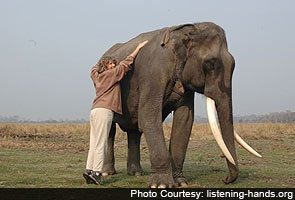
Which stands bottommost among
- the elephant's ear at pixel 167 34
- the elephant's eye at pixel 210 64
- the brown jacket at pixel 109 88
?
the brown jacket at pixel 109 88

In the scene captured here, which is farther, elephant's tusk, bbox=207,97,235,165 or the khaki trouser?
the khaki trouser

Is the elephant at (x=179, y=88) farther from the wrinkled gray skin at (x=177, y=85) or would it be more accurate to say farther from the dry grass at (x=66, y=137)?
the dry grass at (x=66, y=137)

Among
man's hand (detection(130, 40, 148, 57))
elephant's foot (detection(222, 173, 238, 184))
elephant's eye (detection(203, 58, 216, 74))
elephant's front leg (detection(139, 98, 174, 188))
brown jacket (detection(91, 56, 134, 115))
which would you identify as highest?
man's hand (detection(130, 40, 148, 57))

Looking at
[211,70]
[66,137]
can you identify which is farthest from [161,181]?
[66,137]

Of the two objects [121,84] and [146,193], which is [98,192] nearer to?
[146,193]

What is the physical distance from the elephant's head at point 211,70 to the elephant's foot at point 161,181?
3.54 ft

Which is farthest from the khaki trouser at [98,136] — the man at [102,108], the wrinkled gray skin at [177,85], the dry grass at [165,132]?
the dry grass at [165,132]

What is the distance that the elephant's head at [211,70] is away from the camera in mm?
8312

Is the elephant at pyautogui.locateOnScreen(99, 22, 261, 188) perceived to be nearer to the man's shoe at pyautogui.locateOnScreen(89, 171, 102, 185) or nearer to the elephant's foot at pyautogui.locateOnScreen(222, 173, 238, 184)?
the elephant's foot at pyautogui.locateOnScreen(222, 173, 238, 184)

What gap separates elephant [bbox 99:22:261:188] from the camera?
831cm

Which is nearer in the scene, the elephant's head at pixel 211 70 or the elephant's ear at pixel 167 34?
the elephant's head at pixel 211 70

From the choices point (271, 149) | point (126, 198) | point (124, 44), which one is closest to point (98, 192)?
point (126, 198)

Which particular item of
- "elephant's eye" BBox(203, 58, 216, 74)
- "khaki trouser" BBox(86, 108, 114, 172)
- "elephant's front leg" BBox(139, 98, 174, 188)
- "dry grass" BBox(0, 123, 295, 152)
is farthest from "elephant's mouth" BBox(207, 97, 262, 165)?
"dry grass" BBox(0, 123, 295, 152)

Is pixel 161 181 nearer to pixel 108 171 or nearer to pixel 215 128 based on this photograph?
pixel 215 128
